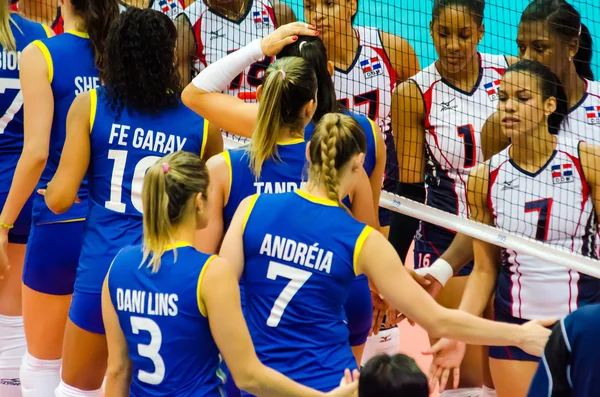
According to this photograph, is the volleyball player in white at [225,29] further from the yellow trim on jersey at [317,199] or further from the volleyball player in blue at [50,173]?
the yellow trim on jersey at [317,199]

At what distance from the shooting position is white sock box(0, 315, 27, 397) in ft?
16.3

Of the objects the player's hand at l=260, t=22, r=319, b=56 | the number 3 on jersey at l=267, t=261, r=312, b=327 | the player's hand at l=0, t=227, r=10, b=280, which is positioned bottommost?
the player's hand at l=0, t=227, r=10, b=280

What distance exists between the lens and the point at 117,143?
396 centimetres

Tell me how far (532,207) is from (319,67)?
3.73ft

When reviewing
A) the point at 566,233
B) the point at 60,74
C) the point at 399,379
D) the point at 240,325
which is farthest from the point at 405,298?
the point at 60,74

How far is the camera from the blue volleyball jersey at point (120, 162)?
3949mm

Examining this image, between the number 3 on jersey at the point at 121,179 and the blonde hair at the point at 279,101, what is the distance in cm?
51

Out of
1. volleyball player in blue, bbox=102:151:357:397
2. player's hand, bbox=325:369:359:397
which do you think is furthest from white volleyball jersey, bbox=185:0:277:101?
player's hand, bbox=325:369:359:397

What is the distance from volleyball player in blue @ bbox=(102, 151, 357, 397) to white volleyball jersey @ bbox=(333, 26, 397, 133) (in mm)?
2030

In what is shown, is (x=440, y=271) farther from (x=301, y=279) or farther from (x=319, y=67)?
(x=301, y=279)


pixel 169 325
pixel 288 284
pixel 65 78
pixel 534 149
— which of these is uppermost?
pixel 65 78

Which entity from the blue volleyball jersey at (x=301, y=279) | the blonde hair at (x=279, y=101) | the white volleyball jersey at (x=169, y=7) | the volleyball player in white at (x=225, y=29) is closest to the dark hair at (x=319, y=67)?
the blonde hair at (x=279, y=101)

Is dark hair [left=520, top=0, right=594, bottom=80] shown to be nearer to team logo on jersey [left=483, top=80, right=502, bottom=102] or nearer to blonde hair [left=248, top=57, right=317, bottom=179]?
team logo on jersey [left=483, top=80, right=502, bottom=102]

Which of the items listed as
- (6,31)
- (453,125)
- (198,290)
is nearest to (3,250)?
(6,31)
